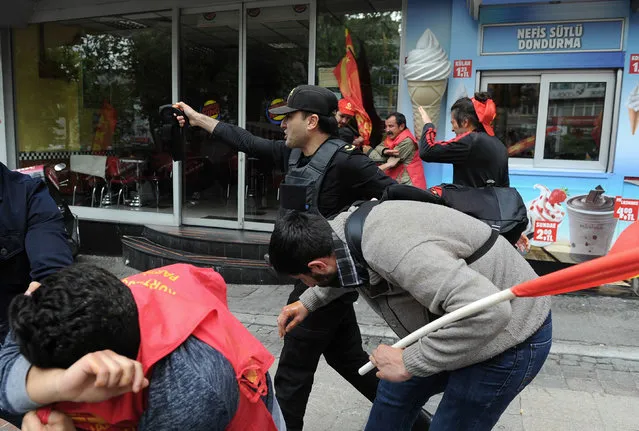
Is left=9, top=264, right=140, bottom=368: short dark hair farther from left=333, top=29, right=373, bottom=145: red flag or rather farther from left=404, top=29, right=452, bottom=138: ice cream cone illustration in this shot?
left=333, top=29, right=373, bottom=145: red flag

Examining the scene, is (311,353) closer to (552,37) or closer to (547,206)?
(547,206)

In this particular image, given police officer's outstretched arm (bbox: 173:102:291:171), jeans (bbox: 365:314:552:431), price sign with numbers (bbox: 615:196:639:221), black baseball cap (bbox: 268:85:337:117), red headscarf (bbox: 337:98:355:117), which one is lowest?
jeans (bbox: 365:314:552:431)

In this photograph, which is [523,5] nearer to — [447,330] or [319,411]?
[319,411]

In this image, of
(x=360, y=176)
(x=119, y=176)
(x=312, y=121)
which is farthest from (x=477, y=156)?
(x=119, y=176)

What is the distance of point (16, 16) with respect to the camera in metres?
8.04

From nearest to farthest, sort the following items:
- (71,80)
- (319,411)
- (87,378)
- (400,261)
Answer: (87,378) < (400,261) < (319,411) < (71,80)

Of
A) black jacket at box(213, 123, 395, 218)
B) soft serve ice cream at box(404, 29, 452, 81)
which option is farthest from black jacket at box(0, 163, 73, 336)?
soft serve ice cream at box(404, 29, 452, 81)

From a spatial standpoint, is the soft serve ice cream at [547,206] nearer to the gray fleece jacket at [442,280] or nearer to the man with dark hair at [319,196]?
the man with dark hair at [319,196]

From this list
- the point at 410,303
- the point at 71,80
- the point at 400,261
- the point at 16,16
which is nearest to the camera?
the point at 400,261

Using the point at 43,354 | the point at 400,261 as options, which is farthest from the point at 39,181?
the point at 400,261

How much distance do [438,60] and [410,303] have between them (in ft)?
15.1

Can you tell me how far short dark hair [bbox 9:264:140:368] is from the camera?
3.44 ft

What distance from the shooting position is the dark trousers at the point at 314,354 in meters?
2.71

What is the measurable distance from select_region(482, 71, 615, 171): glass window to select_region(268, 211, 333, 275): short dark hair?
4833 millimetres
